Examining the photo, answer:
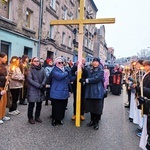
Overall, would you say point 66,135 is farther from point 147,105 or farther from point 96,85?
point 147,105

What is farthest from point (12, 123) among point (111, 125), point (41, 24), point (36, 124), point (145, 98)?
point (41, 24)

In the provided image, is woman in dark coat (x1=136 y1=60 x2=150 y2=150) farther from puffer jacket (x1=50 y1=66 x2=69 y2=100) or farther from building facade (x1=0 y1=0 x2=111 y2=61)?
building facade (x1=0 y1=0 x2=111 y2=61)

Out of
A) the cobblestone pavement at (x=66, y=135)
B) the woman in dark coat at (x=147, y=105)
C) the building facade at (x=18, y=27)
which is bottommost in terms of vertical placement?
the cobblestone pavement at (x=66, y=135)

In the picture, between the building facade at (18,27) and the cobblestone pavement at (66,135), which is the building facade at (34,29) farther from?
the cobblestone pavement at (66,135)

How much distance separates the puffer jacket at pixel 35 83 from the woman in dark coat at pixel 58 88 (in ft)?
1.17

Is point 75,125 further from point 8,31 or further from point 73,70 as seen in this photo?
point 8,31

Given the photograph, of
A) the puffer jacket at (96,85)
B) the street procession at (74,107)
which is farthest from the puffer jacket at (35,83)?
the puffer jacket at (96,85)

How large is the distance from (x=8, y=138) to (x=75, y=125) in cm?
197

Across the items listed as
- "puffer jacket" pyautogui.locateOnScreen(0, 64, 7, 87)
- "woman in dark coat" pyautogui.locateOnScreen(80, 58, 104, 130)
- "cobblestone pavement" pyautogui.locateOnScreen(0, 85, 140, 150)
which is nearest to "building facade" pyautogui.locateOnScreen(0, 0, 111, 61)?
"puffer jacket" pyautogui.locateOnScreen(0, 64, 7, 87)

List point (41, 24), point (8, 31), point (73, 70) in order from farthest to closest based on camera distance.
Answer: point (41, 24), point (8, 31), point (73, 70)

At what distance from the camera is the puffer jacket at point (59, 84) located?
5.95 meters

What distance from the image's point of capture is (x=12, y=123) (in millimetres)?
5973

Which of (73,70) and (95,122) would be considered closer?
(95,122)

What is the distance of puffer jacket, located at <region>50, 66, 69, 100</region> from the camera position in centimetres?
595
